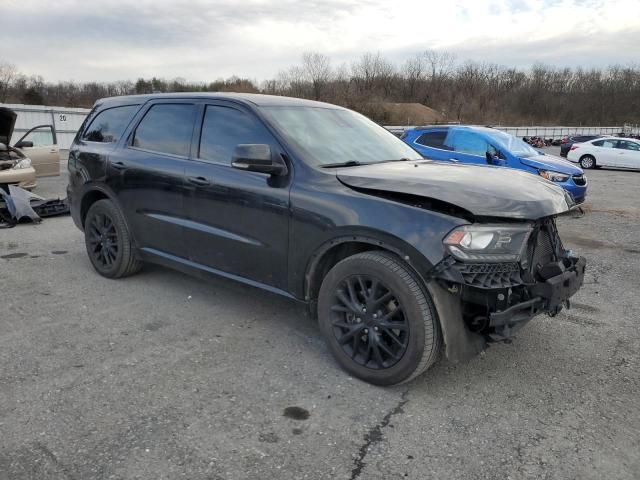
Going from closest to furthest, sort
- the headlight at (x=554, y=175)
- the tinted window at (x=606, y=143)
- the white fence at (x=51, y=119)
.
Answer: the headlight at (x=554, y=175)
the tinted window at (x=606, y=143)
the white fence at (x=51, y=119)

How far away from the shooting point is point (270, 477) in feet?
8.07

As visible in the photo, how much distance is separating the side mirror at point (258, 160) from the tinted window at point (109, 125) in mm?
2105

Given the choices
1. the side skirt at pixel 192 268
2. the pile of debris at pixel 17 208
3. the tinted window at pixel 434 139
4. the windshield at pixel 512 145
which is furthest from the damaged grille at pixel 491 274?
the tinted window at pixel 434 139

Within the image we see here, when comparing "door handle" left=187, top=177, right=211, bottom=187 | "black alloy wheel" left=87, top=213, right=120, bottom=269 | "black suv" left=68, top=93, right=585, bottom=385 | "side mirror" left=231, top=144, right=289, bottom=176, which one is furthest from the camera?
"black alloy wheel" left=87, top=213, right=120, bottom=269

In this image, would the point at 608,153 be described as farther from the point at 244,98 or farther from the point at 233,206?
the point at 233,206

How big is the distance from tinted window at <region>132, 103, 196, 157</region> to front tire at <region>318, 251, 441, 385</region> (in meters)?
1.93

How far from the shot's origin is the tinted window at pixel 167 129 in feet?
14.7

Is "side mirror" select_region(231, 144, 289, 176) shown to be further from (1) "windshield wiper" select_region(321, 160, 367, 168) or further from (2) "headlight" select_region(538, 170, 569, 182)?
(2) "headlight" select_region(538, 170, 569, 182)

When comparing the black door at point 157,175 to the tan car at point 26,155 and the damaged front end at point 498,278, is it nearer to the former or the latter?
the damaged front end at point 498,278

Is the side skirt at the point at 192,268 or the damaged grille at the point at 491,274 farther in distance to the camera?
the side skirt at the point at 192,268

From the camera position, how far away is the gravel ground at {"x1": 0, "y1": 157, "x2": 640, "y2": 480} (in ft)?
8.45

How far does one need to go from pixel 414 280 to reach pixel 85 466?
1.97m

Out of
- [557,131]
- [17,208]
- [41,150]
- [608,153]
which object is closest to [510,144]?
[17,208]

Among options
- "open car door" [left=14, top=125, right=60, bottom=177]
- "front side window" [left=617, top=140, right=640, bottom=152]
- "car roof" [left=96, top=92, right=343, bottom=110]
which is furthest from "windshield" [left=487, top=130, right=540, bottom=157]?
"front side window" [left=617, top=140, right=640, bottom=152]
